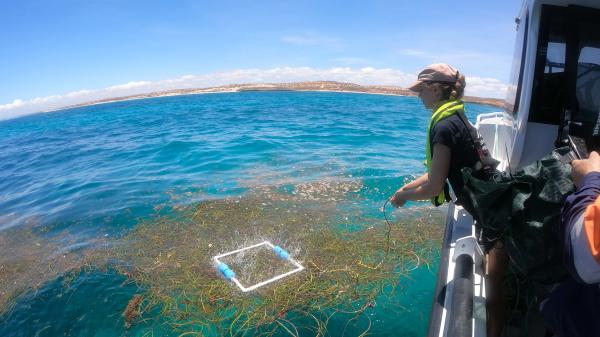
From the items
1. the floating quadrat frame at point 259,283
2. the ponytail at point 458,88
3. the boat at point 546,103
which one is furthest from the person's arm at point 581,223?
the floating quadrat frame at point 259,283

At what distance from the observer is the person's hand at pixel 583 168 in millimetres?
1747

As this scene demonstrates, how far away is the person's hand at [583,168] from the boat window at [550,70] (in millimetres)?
1581

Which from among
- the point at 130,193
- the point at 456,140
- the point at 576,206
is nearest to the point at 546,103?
the point at 456,140

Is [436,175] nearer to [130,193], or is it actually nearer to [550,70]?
[550,70]

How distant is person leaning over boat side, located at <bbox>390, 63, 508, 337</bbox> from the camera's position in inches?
111

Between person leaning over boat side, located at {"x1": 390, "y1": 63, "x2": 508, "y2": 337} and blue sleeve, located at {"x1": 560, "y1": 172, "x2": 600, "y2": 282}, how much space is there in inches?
41.2

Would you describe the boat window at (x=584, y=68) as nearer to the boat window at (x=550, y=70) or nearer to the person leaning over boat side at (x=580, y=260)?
the boat window at (x=550, y=70)

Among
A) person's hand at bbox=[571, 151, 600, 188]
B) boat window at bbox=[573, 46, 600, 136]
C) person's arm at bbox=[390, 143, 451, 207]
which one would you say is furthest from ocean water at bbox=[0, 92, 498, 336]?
person's hand at bbox=[571, 151, 600, 188]

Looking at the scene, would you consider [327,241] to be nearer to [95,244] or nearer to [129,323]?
[129,323]

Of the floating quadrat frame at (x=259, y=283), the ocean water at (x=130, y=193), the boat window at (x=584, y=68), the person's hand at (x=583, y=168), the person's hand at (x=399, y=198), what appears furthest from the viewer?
the floating quadrat frame at (x=259, y=283)

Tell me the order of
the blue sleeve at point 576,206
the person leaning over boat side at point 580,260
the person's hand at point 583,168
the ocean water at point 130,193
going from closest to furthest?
the person leaning over boat side at point 580,260 < the blue sleeve at point 576,206 < the person's hand at point 583,168 < the ocean water at point 130,193

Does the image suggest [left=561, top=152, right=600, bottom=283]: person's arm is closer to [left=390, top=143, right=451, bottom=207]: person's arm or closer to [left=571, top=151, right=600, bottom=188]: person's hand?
[left=571, top=151, right=600, bottom=188]: person's hand

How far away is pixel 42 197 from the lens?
11242 mm

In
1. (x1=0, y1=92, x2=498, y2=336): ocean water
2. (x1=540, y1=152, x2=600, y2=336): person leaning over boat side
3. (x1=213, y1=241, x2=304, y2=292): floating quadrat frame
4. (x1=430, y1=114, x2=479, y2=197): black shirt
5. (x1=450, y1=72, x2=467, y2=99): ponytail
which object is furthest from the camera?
(x1=213, y1=241, x2=304, y2=292): floating quadrat frame
